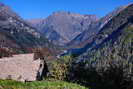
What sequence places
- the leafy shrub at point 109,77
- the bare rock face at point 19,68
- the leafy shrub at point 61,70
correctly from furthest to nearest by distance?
1. the leafy shrub at point 61,70
2. the bare rock face at point 19,68
3. the leafy shrub at point 109,77

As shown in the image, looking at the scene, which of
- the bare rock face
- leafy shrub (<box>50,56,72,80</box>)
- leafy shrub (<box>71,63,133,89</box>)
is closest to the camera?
leafy shrub (<box>71,63,133,89</box>)

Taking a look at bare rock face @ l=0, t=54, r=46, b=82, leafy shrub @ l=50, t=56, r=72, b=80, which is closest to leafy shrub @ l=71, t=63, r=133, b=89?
leafy shrub @ l=50, t=56, r=72, b=80

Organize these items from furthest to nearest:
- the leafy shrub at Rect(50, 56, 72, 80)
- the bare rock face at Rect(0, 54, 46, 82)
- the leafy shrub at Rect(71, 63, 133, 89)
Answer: the leafy shrub at Rect(50, 56, 72, 80) → the bare rock face at Rect(0, 54, 46, 82) → the leafy shrub at Rect(71, 63, 133, 89)

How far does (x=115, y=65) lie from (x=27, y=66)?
9.45 m

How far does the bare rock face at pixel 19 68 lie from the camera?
2772cm

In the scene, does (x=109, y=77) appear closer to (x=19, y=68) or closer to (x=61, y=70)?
(x=61, y=70)

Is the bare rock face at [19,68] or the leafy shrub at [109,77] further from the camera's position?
the bare rock face at [19,68]

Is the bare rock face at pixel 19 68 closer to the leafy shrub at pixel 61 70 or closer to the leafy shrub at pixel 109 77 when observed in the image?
the leafy shrub at pixel 109 77

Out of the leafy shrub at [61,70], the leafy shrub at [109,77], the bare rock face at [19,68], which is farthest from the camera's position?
the leafy shrub at [61,70]

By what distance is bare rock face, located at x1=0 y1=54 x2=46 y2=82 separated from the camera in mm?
27719

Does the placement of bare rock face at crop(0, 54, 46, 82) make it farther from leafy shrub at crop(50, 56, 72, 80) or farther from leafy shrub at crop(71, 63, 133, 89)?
leafy shrub at crop(50, 56, 72, 80)

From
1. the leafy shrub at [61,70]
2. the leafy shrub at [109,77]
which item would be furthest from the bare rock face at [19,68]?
the leafy shrub at [61,70]

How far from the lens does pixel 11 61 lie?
2827cm

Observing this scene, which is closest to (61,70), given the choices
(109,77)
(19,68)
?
(109,77)
